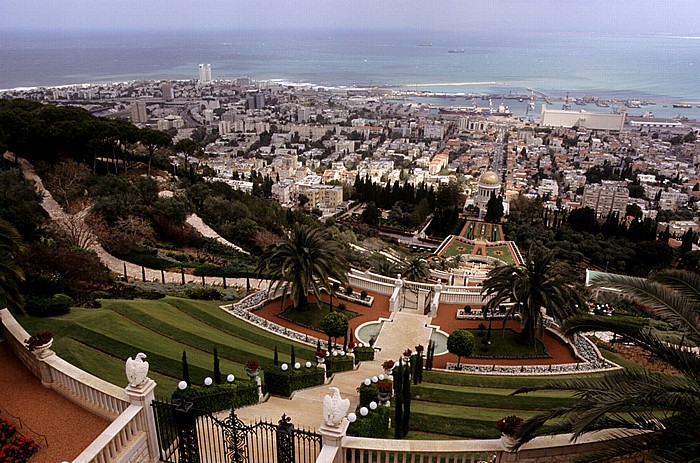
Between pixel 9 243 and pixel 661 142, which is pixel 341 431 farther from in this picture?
pixel 661 142

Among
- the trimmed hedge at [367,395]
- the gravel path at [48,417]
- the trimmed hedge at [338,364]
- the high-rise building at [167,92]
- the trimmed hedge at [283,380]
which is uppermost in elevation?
the high-rise building at [167,92]

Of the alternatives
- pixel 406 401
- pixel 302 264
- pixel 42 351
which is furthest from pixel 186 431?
pixel 302 264

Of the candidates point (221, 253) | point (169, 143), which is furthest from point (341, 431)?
point (169, 143)

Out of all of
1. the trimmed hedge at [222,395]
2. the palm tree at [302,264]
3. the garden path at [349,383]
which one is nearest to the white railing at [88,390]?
the trimmed hedge at [222,395]

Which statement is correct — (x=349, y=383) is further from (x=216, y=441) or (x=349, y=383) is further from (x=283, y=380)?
(x=216, y=441)

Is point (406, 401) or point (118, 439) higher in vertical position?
point (118, 439)

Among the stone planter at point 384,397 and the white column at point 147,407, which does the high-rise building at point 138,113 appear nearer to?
the stone planter at point 384,397
